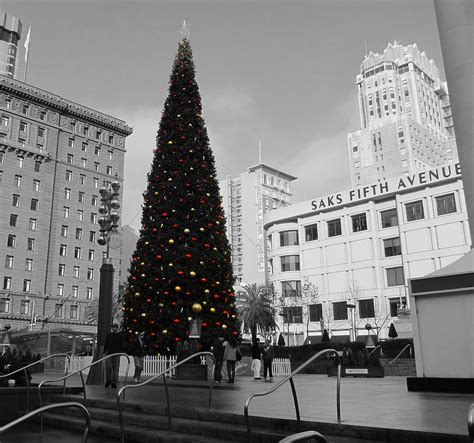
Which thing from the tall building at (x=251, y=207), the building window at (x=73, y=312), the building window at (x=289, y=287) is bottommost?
the building window at (x=73, y=312)

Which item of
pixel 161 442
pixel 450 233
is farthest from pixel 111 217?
pixel 450 233

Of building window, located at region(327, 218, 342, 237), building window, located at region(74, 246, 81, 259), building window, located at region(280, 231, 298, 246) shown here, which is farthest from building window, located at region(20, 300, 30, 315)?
building window, located at region(327, 218, 342, 237)

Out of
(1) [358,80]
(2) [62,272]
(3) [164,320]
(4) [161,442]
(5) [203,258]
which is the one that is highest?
(1) [358,80]

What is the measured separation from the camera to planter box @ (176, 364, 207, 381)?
711 inches

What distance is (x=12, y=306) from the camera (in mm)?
63812

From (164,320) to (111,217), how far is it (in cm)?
490

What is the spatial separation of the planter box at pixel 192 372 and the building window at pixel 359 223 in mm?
44296

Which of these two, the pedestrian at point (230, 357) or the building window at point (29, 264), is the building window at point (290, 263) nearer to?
the building window at point (29, 264)

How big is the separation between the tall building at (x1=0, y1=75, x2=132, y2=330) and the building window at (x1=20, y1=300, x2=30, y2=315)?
13cm

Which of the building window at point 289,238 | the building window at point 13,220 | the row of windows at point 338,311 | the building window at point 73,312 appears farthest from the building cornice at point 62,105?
the row of windows at point 338,311

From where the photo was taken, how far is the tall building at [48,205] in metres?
66.4

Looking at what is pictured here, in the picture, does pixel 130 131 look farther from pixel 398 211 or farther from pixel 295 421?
pixel 295 421

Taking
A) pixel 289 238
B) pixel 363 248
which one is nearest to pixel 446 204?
pixel 363 248

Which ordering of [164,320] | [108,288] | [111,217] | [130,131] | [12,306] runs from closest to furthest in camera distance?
[108,288], [111,217], [164,320], [12,306], [130,131]
